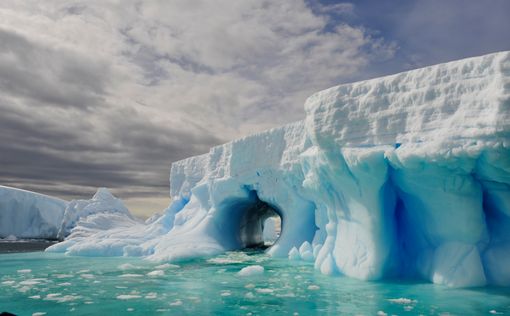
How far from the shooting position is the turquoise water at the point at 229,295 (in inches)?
239

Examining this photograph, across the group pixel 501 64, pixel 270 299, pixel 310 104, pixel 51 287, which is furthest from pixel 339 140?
pixel 51 287

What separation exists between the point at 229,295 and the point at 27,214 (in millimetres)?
32375

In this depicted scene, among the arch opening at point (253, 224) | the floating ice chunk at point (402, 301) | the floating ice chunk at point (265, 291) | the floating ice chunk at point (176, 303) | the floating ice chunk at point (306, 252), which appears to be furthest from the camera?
the arch opening at point (253, 224)

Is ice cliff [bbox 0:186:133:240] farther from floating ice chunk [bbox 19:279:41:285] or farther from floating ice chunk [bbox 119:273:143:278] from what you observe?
floating ice chunk [bbox 119:273:143:278]

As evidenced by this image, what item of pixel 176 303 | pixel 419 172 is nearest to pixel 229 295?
pixel 176 303

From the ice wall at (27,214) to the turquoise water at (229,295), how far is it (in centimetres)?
2549

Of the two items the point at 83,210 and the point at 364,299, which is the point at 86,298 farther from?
the point at 83,210

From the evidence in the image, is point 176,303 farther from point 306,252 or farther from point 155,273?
point 306,252

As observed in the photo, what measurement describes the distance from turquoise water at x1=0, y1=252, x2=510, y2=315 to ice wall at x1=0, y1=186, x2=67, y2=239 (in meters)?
25.5

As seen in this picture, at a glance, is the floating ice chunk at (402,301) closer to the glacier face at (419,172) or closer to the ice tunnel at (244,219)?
the glacier face at (419,172)

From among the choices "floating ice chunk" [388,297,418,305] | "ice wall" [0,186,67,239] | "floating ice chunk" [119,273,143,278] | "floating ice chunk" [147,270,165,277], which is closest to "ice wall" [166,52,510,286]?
"floating ice chunk" [388,297,418,305]

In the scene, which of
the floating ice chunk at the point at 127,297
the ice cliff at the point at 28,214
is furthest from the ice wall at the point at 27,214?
the floating ice chunk at the point at 127,297

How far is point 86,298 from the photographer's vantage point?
281 inches

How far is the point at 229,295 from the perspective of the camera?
23.9 ft
